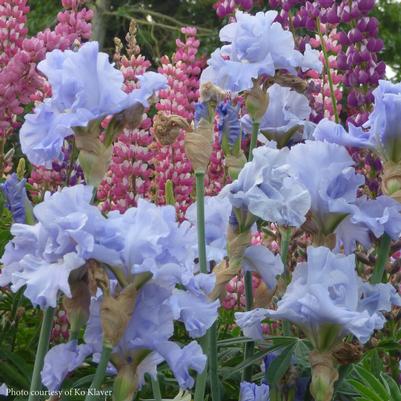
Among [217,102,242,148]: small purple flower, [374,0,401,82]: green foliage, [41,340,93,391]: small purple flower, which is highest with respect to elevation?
[217,102,242,148]: small purple flower

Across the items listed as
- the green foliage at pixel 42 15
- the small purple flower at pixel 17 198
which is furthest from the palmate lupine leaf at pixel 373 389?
the green foliage at pixel 42 15

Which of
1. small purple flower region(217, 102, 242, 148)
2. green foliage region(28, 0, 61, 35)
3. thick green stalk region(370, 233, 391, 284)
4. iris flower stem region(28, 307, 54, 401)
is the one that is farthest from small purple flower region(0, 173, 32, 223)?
green foliage region(28, 0, 61, 35)

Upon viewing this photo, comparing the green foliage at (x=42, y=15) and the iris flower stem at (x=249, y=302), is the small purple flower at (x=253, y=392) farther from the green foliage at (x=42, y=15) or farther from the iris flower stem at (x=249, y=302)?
the green foliage at (x=42, y=15)

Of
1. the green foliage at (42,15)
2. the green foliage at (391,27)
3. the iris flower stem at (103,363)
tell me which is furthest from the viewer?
the green foliage at (391,27)

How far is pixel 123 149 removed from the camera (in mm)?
2105

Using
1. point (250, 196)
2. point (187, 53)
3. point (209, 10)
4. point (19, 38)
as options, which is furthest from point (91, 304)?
point (209, 10)

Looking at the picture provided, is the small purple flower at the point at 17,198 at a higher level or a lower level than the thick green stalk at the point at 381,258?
higher

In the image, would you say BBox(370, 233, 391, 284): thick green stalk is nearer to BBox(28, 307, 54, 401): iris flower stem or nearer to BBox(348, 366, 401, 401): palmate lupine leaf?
BBox(348, 366, 401, 401): palmate lupine leaf

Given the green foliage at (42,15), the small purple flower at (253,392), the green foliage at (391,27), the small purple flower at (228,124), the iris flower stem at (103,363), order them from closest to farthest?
1. the iris flower stem at (103,363)
2. the small purple flower at (253,392)
3. the small purple flower at (228,124)
4. the green foliage at (42,15)
5. the green foliage at (391,27)

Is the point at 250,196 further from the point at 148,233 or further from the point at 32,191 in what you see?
the point at 32,191

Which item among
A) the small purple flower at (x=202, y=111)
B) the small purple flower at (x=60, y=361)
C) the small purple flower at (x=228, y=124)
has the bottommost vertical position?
the small purple flower at (x=60, y=361)

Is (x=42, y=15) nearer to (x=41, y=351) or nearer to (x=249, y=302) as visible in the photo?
(x=249, y=302)

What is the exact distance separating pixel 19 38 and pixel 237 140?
44.9 inches

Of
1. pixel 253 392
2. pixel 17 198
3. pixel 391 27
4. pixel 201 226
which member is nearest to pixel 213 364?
pixel 253 392
